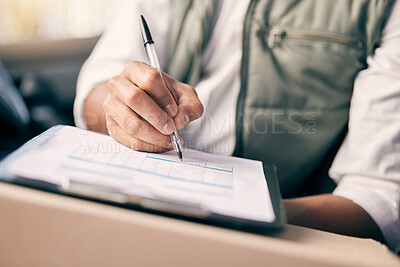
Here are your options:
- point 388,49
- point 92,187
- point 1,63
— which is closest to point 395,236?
point 388,49

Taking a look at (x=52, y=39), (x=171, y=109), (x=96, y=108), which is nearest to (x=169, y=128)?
(x=171, y=109)

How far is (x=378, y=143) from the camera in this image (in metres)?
0.35

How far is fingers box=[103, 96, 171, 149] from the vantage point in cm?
26

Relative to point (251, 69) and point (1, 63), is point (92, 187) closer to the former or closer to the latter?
point (251, 69)

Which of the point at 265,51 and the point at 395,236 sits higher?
the point at 265,51

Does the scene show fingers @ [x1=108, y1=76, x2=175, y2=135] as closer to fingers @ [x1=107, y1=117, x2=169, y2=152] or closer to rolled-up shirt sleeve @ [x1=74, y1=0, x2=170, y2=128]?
fingers @ [x1=107, y1=117, x2=169, y2=152]

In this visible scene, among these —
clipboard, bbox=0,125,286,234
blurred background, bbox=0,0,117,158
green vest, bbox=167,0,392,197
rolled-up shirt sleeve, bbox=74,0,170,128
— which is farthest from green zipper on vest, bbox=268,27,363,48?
blurred background, bbox=0,0,117,158

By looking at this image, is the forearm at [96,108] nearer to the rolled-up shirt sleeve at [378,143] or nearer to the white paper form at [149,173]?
the white paper form at [149,173]

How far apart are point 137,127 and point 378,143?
0.31 meters

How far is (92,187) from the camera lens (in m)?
0.17

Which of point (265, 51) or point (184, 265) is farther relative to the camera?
point (265, 51)

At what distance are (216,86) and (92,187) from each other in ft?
0.88

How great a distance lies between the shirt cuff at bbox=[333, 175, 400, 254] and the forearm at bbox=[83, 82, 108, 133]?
0.33 meters

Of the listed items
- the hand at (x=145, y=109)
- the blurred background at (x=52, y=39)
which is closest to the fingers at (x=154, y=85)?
the hand at (x=145, y=109)
